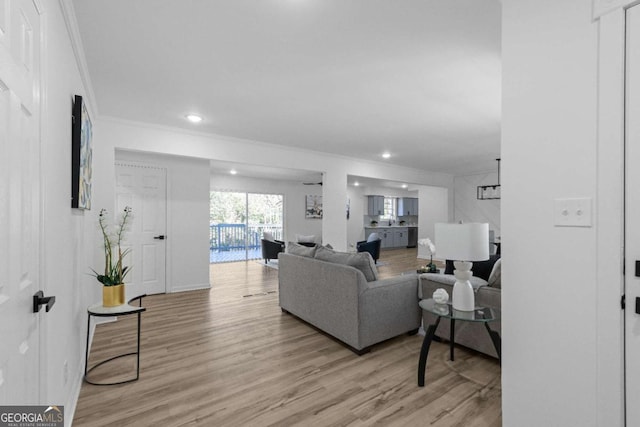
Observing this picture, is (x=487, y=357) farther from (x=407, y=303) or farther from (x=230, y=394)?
(x=230, y=394)

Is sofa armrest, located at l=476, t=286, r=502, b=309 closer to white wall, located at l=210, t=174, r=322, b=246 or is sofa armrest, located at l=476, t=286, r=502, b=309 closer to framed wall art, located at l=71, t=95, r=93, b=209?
framed wall art, located at l=71, t=95, r=93, b=209

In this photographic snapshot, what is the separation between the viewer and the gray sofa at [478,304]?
2502 mm

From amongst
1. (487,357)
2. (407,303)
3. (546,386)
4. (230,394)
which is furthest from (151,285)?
(546,386)

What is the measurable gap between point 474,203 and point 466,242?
7070mm

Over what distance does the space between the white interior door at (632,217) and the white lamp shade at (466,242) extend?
92 centimetres

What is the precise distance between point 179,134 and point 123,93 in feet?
4.13

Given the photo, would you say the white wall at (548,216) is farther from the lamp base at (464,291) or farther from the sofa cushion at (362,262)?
the sofa cushion at (362,262)

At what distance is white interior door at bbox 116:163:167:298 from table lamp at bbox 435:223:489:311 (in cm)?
424

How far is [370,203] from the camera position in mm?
10875

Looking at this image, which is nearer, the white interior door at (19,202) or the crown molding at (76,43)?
the white interior door at (19,202)

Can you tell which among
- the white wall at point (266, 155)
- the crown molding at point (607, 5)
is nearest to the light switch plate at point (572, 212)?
the crown molding at point (607, 5)

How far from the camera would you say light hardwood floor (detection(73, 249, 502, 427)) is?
1.87 meters

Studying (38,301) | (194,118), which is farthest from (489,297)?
(194,118)

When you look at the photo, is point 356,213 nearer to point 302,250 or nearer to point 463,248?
point 302,250
